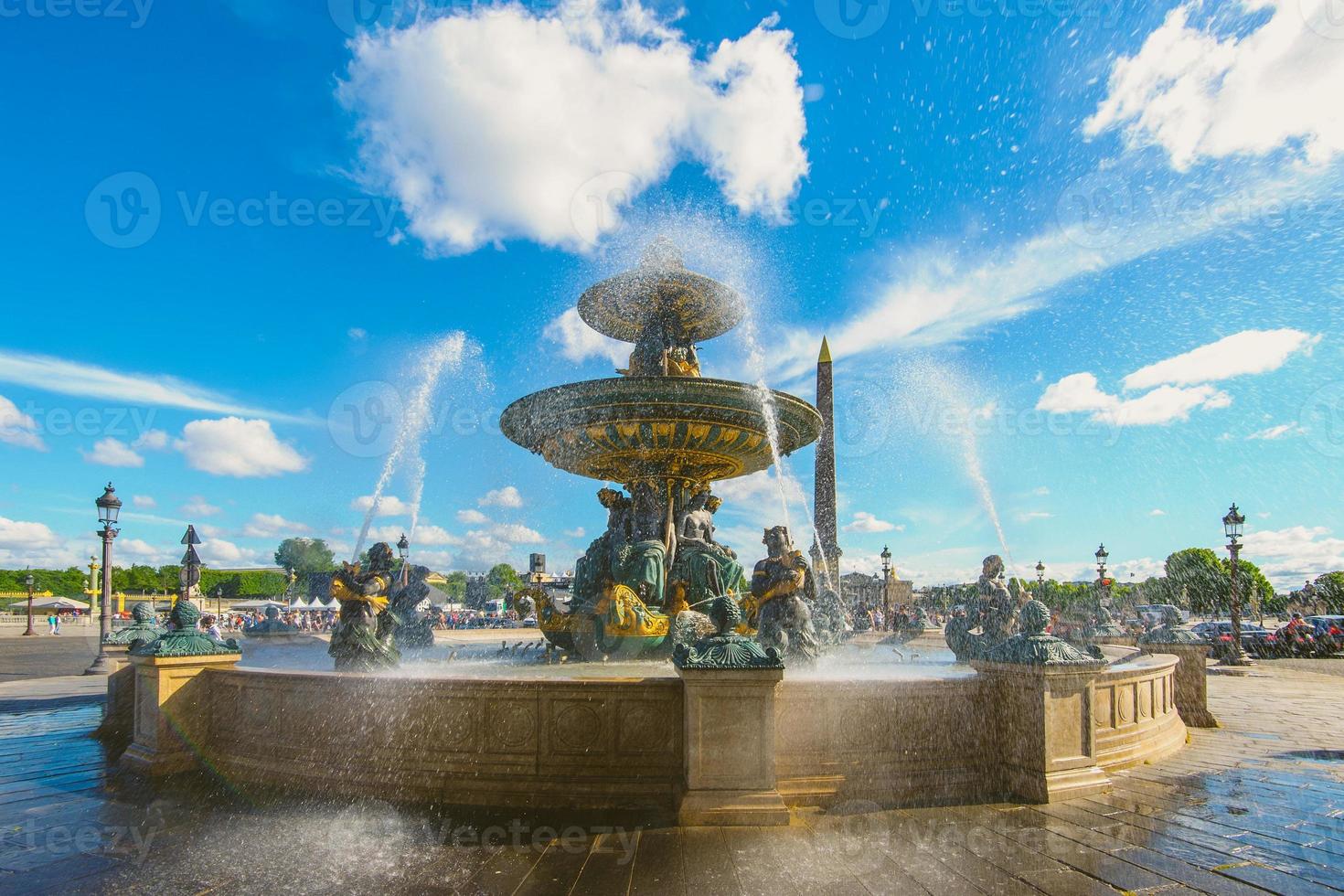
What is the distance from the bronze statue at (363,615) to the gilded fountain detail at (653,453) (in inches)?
123

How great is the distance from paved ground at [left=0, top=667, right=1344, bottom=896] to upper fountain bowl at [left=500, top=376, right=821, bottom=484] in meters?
5.53

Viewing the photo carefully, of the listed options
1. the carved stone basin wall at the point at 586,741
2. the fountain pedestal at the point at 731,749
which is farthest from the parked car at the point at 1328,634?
the fountain pedestal at the point at 731,749

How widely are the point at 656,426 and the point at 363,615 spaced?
448 centimetres

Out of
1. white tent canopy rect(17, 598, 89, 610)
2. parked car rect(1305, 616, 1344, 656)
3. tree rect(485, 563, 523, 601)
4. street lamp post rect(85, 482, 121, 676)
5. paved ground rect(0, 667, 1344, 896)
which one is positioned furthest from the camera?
tree rect(485, 563, 523, 601)

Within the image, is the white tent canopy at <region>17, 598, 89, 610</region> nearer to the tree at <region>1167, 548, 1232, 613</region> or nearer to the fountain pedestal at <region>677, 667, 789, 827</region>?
the fountain pedestal at <region>677, 667, 789, 827</region>

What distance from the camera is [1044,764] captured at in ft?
18.2

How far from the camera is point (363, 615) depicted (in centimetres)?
720

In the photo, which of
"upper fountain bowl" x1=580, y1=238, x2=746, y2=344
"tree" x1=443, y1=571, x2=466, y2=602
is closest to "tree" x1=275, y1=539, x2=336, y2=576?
"tree" x1=443, y1=571, x2=466, y2=602

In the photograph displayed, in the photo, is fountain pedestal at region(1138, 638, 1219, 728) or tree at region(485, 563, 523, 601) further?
tree at region(485, 563, 523, 601)

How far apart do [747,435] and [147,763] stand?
24.5 ft

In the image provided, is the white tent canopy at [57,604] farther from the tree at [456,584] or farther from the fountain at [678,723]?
the fountain at [678,723]

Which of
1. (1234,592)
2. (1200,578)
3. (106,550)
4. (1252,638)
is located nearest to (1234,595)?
(1234,592)

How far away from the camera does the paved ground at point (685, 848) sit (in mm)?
4113

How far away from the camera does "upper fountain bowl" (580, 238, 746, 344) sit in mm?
12422
